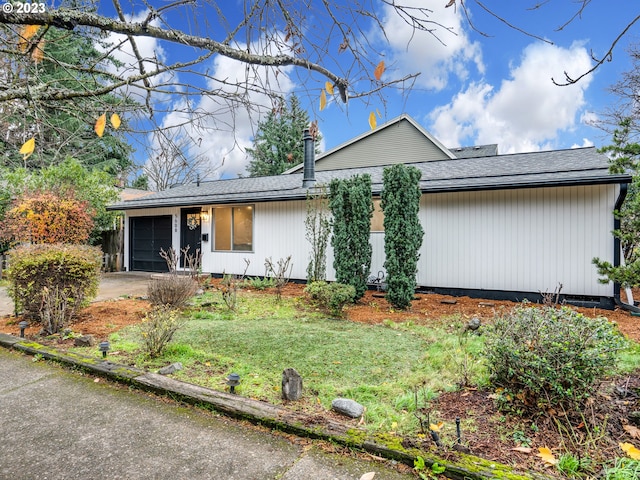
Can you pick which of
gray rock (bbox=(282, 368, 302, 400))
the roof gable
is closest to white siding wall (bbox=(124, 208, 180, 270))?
Result: the roof gable

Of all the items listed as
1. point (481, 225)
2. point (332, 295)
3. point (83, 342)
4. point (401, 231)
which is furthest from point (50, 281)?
point (481, 225)

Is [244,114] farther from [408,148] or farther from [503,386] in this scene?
[408,148]

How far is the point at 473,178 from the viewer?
8023mm

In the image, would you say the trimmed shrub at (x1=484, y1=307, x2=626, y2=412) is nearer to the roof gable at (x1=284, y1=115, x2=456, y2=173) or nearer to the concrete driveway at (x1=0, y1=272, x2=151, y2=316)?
the concrete driveway at (x1=0, y1=272, x2=151, y2=316)

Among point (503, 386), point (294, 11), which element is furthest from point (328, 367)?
point (294, 11)

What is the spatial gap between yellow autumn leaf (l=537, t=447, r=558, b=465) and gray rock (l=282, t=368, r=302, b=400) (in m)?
1.55

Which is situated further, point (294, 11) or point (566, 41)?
point (294, 11)

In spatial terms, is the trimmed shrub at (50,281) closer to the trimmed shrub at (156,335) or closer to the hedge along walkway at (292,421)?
the hedge along walkway at (292,421)

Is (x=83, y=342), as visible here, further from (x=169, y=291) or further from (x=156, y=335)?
(x=169, y=291)

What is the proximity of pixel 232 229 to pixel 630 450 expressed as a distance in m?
9.97

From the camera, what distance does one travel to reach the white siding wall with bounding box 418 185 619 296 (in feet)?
21.9

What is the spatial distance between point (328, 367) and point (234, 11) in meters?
3.06

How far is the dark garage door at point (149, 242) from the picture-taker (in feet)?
39.4

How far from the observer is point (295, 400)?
8.81ft
